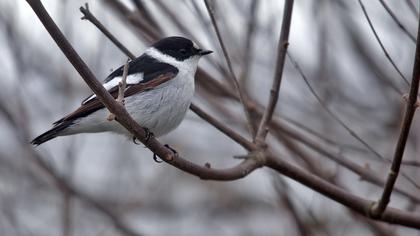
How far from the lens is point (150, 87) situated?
13.6ft

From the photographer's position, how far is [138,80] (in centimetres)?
425

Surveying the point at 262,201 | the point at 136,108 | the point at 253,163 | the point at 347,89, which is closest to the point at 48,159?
the point at 136,108

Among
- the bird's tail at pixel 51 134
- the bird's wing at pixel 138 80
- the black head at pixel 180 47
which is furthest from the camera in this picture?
the black head at pixel 180 47

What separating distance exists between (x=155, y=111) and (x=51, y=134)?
610mm

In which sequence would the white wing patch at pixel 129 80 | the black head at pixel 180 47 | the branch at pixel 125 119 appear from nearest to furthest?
the branch at pixel 125 119, the white wing patch at pixel 129 80, the black head at pixel 180 47

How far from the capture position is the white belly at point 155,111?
402cm

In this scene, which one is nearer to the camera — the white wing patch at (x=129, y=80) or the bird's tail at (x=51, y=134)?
the bird's tail at (x=51, y=134)

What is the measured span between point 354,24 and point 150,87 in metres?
2.03

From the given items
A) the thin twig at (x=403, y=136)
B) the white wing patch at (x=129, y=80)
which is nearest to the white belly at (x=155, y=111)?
the white wing patch at (x=129, y=80)

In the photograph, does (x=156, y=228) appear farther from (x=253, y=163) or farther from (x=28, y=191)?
(x=253, y=163)

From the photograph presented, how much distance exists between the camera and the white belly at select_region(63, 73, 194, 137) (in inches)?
158

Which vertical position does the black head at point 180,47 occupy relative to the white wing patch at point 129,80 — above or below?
below

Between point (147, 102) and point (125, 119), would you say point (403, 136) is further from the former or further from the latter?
point (147, 102)

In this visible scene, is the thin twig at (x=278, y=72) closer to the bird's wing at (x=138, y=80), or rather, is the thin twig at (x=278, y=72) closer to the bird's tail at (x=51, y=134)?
the bird's wing at (x=138, y=80)
